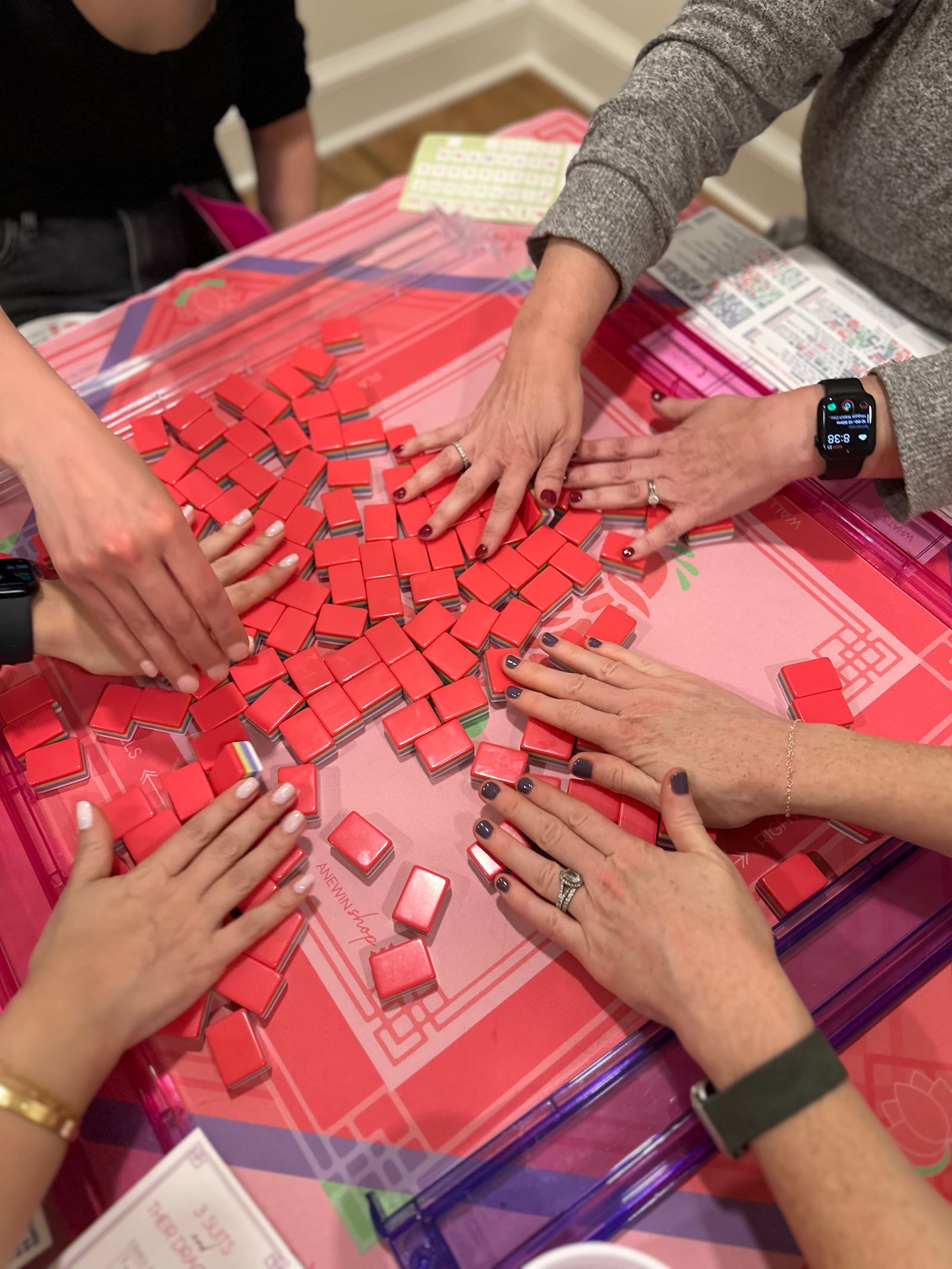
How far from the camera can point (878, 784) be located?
3.44 ft

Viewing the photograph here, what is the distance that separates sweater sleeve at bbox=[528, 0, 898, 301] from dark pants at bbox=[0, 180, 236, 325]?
846mm

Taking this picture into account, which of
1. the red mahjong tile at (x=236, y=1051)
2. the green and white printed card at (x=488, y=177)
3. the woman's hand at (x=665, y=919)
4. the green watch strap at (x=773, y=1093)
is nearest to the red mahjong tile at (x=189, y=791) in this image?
the red mahjong tile at (x=236, y=1051)

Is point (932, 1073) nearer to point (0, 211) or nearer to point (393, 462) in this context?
point (393, 462)

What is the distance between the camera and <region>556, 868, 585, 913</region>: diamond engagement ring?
1.04m

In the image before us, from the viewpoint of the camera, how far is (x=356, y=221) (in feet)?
5.72

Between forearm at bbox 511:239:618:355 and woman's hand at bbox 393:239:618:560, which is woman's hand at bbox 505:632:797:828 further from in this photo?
forearm at bbox 511:239:618:355

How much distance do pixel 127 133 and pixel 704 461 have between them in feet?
4.03

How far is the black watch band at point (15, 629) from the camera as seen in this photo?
3.78 ft

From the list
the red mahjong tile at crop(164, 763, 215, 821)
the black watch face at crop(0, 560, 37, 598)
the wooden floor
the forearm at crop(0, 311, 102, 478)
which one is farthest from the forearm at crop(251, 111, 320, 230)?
the red mahjong tile at crop(164, 763, 215, 821)

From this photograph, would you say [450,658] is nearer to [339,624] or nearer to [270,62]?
[339,624]

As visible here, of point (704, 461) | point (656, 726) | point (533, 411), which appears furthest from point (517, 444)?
point (656, 726)

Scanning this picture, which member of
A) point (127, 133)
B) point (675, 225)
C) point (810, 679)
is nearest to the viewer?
point (810, 679)

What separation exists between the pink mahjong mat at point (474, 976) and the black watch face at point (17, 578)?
15 centimetres

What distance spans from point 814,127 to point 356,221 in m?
0.89
